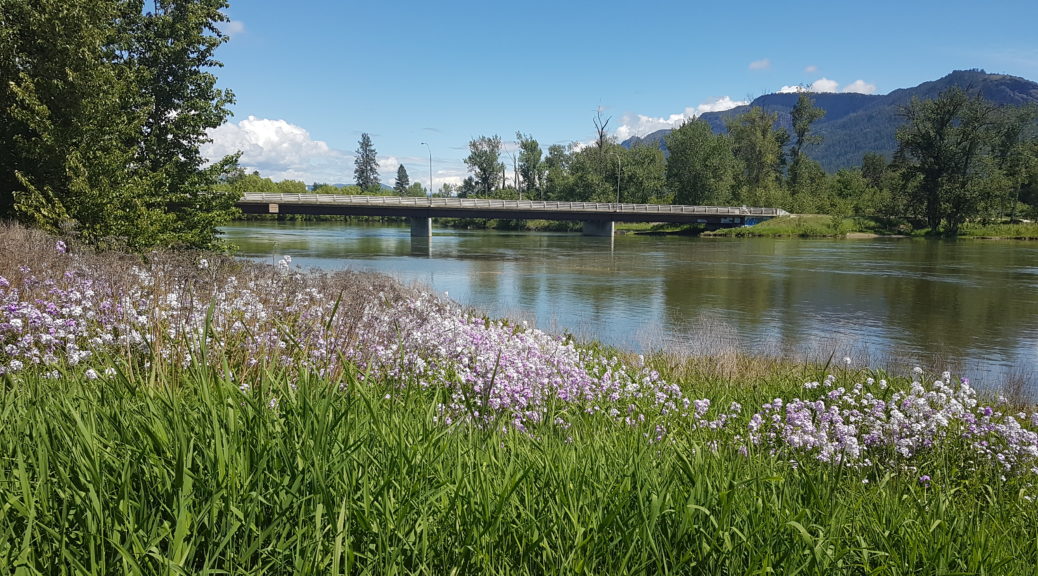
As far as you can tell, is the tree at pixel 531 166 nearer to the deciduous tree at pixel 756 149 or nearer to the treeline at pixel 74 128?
the deciduous tree at pixel 756 149

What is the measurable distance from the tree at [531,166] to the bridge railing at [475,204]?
52.6 m

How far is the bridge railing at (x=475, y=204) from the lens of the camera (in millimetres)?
64562

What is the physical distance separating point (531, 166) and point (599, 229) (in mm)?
52990

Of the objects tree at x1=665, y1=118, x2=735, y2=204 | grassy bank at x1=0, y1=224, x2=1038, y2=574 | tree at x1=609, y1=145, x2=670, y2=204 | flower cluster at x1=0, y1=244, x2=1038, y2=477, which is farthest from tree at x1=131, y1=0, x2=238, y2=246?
tree at x1=609, y1=145, x2=670, y2=204

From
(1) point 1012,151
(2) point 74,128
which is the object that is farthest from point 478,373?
(1) point 1012,151

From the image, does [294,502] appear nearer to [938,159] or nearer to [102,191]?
[102,191]

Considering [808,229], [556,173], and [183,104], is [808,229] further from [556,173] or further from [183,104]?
[183,104]

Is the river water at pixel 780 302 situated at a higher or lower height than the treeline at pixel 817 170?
lower

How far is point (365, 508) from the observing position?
2.48m

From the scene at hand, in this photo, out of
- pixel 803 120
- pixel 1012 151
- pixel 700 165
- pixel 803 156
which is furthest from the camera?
pixel 803 156

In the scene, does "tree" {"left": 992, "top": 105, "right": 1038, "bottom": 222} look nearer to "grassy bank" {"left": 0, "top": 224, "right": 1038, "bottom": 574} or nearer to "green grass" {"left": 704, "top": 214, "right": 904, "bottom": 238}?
"green grass" {"left": 704, "top": 214, "right": 904, "bottom": 238}

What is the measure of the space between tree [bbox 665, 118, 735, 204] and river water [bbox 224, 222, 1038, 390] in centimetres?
5386

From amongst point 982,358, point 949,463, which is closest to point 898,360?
point 982,358

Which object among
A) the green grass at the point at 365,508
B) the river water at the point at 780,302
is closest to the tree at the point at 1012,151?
the river water at the point at 780,302
